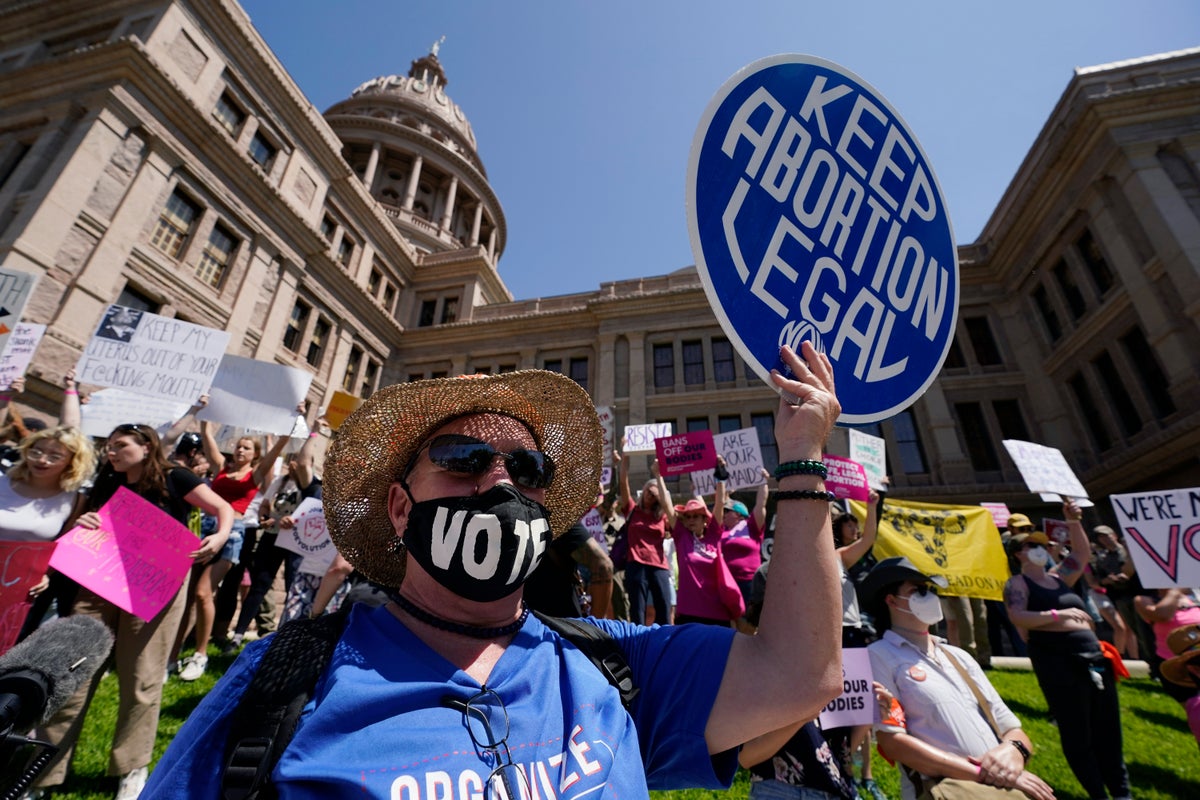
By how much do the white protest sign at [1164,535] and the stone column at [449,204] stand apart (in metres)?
37.5

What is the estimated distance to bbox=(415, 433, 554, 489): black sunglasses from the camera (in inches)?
63.3

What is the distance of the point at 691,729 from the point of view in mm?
1392

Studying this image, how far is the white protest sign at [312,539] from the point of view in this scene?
17.4 ft

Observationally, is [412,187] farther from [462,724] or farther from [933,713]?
[462,724]

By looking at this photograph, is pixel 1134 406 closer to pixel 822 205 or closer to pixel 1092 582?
pixel 1092 582

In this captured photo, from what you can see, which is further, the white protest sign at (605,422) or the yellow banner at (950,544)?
the yellow banner at (950,544)

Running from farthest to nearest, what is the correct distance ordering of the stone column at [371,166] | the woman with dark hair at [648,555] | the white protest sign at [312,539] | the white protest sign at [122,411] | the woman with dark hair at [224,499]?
the stone column at [371,166]
the woman with dark hair at [648,555]
the white protest sign at [122,411]
the white protest sign at [312,539]
the woman with dark hair at [224,499]

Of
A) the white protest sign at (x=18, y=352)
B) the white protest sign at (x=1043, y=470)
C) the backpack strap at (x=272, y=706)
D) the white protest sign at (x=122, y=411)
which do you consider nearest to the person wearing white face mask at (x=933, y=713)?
the backpack strap at (x=272, y=706)

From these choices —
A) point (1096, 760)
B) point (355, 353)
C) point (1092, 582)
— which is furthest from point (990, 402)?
point (355, 353)

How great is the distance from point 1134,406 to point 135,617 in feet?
77.9

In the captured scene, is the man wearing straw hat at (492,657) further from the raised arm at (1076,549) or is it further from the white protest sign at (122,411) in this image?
the white protest sign at (122,411)

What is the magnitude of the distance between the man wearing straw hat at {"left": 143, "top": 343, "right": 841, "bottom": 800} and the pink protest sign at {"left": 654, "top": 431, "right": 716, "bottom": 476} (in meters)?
7.74

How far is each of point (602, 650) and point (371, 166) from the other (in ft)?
128

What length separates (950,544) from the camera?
7.46 metres
